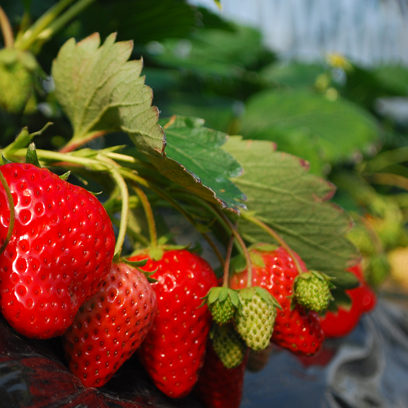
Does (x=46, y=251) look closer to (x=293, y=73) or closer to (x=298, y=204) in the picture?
(x=298, y=204)

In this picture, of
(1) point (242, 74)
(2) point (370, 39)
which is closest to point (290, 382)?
(1) point (242, 74)

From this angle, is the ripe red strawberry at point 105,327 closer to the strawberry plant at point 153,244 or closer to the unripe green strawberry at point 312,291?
the strawberry plant at point 153,244

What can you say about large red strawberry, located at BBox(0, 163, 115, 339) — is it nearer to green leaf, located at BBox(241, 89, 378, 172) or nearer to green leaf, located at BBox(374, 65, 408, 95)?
green leaf, located at BBox(241, 89, 378, 172)

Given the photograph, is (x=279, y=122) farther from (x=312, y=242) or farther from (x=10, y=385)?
(x=10, y=385)

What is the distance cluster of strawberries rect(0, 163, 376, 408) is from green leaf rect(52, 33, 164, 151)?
0.07 meters

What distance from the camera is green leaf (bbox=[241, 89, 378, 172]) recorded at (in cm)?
128

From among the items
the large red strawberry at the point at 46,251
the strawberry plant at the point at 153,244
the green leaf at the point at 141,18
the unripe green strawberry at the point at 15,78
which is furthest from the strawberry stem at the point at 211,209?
the green leaf at the point at 141,18

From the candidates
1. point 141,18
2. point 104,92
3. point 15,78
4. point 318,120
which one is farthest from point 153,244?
point 318,120

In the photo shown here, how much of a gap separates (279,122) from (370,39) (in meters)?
2.28

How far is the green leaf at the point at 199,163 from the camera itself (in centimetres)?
31

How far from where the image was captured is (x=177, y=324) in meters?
0.38

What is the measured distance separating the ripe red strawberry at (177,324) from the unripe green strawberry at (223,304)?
3cm

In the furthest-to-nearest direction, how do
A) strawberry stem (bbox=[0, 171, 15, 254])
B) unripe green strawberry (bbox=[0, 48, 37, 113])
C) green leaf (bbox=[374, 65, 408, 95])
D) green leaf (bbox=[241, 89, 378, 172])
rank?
1. green leaf (bbox=[374, 65, 408, 95])
2. green leaf (bbox=[241, 89, 378, 172])
3. unripe green strawberry (bbox=[0, 48, 37, 113])
4. strawberry stem (bbox=[0, 171, 15, 254])

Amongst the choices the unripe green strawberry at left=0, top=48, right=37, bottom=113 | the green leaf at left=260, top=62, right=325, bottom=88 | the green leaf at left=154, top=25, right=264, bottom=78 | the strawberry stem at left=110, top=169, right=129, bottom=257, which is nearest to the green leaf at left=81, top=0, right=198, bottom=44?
the unripe green strawberry at left=0, top=48, right=37, bottom=113
